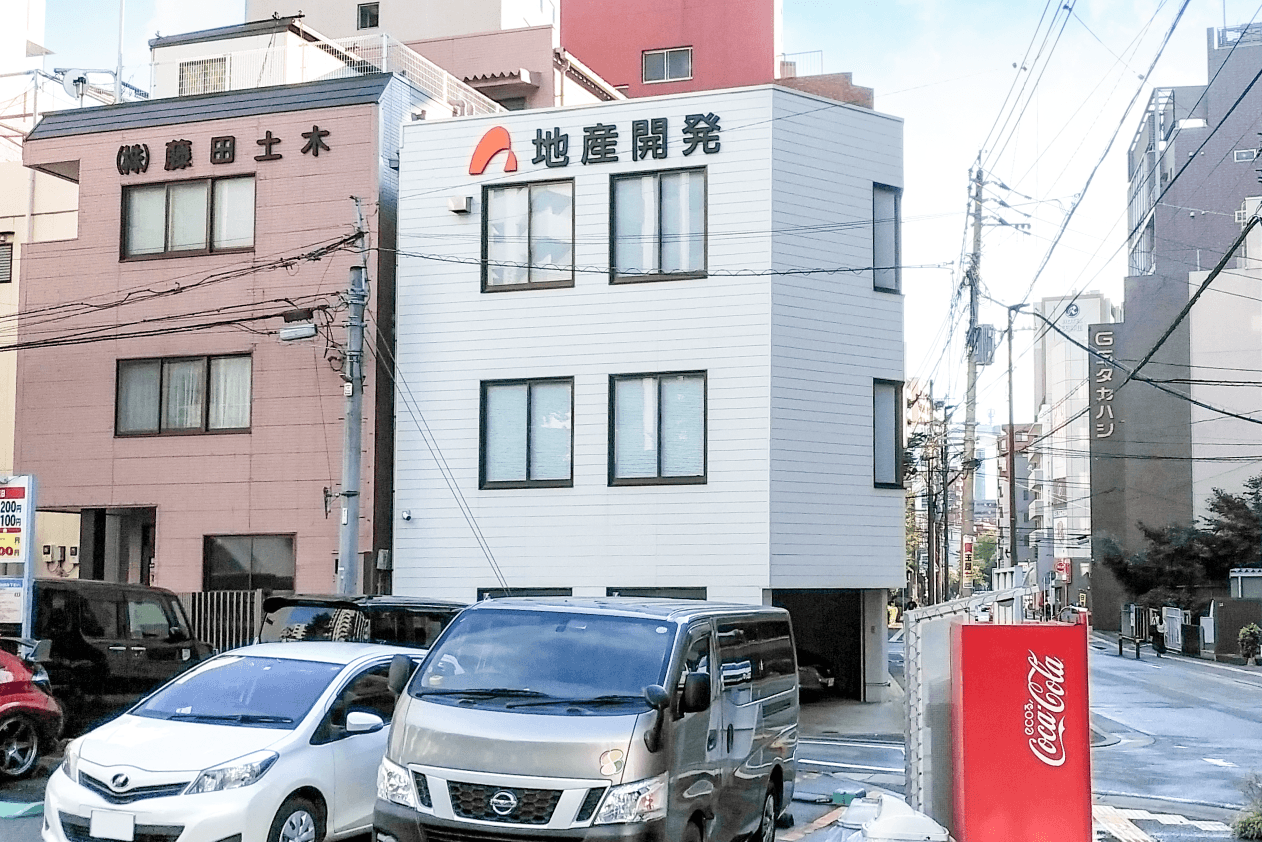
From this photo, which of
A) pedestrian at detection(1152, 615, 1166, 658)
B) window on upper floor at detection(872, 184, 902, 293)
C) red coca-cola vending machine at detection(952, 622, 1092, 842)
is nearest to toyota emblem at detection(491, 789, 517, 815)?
red coca-cola vending machine at detection(952, 622, 1092, 842)

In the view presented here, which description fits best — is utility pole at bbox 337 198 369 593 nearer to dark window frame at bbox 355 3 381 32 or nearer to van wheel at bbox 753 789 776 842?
van wheel at bbox 753 789 776 842

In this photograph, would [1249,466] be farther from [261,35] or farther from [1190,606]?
[261,35]

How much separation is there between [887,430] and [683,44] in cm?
2065

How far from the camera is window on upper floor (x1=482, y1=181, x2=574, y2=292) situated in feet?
77.3

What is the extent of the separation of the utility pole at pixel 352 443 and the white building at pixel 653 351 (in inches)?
141

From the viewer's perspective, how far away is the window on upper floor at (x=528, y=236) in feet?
77.3

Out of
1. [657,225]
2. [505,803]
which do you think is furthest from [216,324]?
[505,803]

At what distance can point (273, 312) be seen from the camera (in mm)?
24453

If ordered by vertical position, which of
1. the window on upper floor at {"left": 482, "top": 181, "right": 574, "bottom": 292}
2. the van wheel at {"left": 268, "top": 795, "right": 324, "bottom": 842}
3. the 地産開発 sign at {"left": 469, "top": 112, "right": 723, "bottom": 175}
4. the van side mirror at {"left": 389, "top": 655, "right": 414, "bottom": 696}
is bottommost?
the van wheel at {"left": 268, "top": 795, "right": 324, "bottom": 842}

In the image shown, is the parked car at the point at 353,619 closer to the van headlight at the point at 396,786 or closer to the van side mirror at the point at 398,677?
the van side mirror at the point at 398,677

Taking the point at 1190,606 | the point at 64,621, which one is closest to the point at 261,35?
the point at 64,621

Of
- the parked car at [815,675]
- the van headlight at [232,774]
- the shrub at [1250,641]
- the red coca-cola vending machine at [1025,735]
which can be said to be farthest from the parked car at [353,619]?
the shrub at [1250,641]

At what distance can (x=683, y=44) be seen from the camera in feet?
133

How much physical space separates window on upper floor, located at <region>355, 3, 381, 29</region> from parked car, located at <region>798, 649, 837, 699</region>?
71.1 feet
